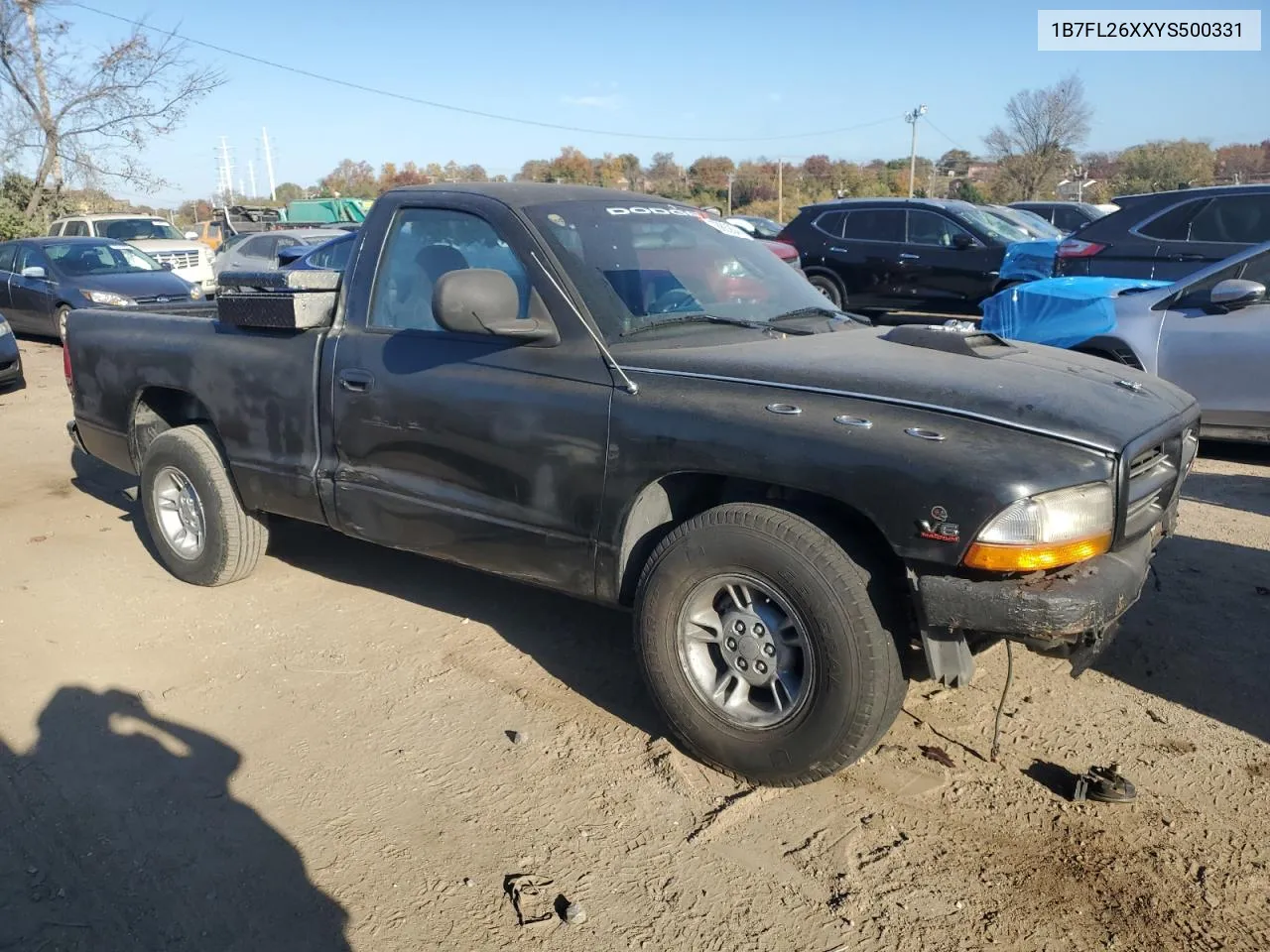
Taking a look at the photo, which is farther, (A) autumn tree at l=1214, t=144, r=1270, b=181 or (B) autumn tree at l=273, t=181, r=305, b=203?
(B) autumn tree at l=273, t=181, r=305, b=203

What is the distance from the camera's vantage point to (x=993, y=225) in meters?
13.1

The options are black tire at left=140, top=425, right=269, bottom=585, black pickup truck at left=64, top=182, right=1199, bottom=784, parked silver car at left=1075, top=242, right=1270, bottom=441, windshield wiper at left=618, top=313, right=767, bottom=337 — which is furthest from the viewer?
parked silver car at left=1075, top=242, right=1270, bottom=441

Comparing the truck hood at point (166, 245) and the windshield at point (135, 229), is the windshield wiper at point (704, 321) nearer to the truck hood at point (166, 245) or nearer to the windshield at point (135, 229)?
the truck hood at point (166, 245)

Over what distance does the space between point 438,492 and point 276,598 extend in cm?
151

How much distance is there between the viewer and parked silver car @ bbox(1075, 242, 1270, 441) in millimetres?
6480

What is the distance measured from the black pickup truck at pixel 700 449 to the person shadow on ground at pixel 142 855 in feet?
3.86

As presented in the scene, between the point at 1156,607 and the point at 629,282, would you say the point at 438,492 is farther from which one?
the point at 1156,607

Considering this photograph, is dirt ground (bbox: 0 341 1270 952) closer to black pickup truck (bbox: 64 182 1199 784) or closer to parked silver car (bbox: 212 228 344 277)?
black pickup truck (bbox: 64 182 1199 784)

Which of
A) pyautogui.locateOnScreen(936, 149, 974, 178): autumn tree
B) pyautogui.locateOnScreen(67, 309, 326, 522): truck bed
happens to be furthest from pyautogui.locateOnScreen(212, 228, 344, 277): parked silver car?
pyautogui.locateOnScreen(936, 149, 974, 178): autumn tree

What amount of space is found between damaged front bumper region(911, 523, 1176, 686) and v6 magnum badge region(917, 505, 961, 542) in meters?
0.13

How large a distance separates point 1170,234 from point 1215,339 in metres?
3.22

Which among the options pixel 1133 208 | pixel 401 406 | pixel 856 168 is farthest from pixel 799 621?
pixel 856 168

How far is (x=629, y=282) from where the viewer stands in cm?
378

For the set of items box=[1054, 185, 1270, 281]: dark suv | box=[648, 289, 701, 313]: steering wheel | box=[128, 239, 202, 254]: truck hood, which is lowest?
box=[648, 289, 701, 313]: steering wheel
